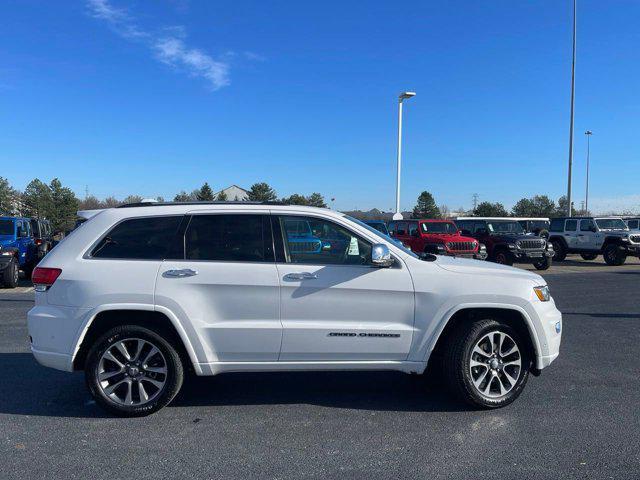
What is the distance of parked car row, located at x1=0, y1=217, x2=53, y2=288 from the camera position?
44.3 ft

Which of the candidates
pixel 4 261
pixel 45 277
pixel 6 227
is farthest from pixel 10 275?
pixel 45 277

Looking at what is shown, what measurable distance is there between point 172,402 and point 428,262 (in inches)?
104

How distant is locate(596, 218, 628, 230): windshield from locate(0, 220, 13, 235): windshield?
2096cm

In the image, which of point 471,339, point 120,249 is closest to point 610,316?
point 471,339

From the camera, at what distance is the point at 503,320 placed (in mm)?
4727

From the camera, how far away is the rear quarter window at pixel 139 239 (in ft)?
14.8

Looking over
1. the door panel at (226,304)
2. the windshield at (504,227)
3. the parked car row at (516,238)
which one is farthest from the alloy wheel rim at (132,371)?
the windshield at (504,227)

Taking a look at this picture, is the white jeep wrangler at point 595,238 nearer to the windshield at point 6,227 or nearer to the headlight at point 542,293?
the headlight at point 542,293

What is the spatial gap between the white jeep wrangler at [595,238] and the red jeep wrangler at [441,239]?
234 inches

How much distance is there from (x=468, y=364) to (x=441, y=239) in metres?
13.8

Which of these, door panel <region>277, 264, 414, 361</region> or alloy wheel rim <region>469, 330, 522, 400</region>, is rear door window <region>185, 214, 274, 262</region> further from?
alloy wheel rim <region>469, 330, 522, 400</region>

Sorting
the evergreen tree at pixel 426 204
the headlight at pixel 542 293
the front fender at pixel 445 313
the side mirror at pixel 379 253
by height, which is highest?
the evergreen tree at pixel 426 204

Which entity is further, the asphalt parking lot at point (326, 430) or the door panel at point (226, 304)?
the door panel at point (226, 304)

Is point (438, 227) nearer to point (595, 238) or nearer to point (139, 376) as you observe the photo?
point (595, 238)
